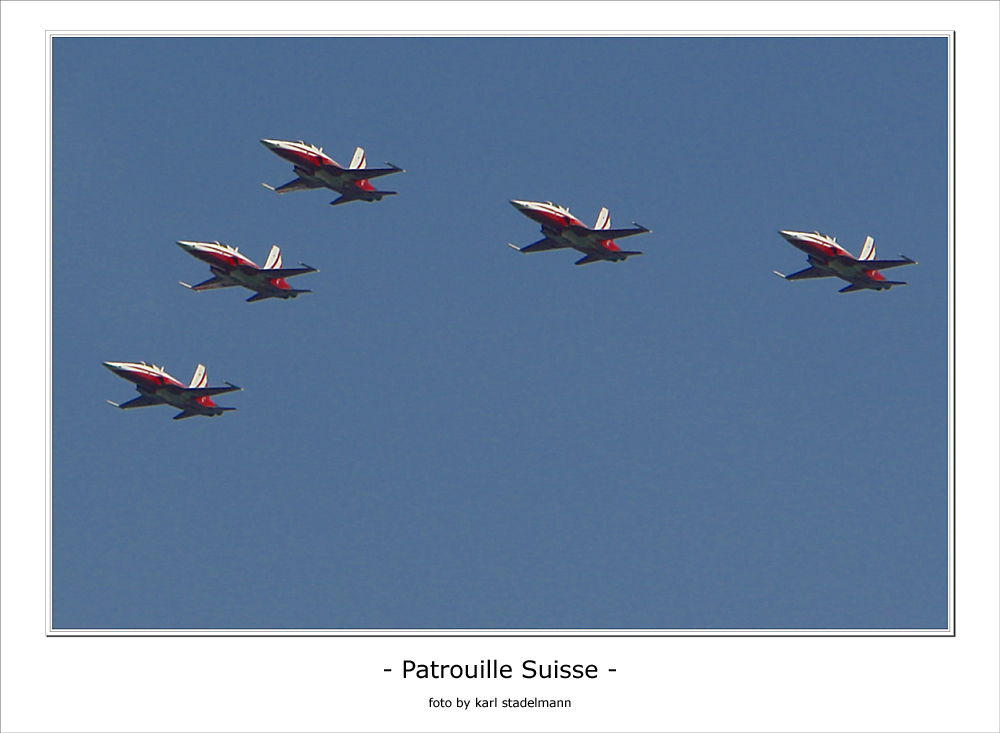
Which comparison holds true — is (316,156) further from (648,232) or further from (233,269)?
(648,232)

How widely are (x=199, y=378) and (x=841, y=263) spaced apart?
2590cm

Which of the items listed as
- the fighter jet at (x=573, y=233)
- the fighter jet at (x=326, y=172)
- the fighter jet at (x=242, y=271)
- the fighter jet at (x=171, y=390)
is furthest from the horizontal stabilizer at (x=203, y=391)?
the fighter jet at (x=573, y=233)

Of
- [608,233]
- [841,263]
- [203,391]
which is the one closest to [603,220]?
[608,233]

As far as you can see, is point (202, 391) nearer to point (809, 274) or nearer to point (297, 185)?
point (297, 185)

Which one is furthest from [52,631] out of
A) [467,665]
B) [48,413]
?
[467,665]

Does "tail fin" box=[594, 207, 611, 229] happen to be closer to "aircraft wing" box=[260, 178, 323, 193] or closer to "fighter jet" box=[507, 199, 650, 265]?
"fighter jet" box=[507, 199, 650, 265]

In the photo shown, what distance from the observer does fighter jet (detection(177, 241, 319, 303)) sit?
5650 cm

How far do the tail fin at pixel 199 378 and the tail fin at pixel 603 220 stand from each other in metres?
16.5

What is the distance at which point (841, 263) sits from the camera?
194 feet

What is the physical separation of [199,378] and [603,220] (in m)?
17.2

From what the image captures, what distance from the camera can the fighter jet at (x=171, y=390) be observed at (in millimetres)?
56406

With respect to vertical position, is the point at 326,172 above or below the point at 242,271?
above

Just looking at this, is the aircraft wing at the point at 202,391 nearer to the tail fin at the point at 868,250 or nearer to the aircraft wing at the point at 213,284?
the aircraft wing at the point at 213,284

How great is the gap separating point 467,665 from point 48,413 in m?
13.5
